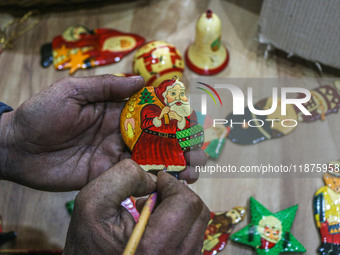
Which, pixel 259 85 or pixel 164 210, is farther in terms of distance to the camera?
pixel 259 85

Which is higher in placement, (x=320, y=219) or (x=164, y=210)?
(x=164, y=210)

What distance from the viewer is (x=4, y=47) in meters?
1.79

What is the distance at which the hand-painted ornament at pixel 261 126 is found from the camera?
1496 millimetres

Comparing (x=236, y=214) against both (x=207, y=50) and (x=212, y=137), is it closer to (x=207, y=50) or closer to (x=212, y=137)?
(x=212, y=137)

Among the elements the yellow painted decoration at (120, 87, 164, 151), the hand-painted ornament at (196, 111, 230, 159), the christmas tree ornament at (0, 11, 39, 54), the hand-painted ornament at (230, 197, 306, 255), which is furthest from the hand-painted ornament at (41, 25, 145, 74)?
the hand-painted ornament at (230, 197, 306, 255)

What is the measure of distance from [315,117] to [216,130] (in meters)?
0.40

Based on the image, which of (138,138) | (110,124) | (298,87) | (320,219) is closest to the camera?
(138,138)

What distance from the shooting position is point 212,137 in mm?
1482

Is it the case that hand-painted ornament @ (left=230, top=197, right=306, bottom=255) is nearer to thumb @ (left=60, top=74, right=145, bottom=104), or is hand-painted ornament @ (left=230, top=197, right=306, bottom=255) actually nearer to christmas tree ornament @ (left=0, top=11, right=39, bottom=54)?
thumb @ (left=60, top=74, right=145, bottom=104)

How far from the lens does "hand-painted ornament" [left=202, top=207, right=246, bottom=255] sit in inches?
50.7

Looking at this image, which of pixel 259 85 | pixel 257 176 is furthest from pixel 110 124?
pixel 259 85

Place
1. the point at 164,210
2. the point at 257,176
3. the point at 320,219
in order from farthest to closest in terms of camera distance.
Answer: the point at 257,176, the point at 320,219, the point at 164,210

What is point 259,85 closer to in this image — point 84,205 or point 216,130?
point 216,130

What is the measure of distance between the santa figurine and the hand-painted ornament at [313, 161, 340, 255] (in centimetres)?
57
